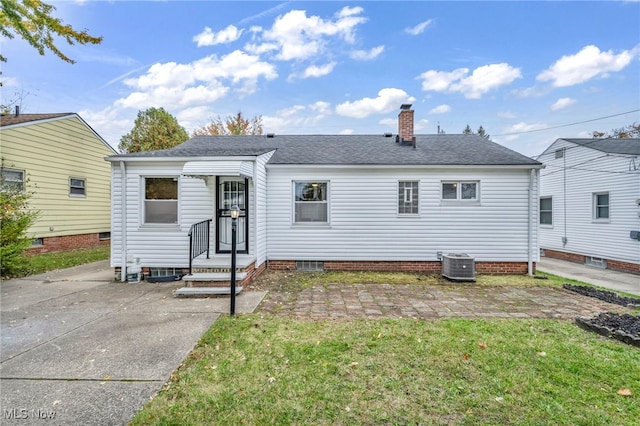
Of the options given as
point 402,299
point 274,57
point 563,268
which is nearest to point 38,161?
point 274,57

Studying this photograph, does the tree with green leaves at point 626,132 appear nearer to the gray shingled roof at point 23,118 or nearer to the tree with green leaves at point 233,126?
the tree with green leaves at point 233,126

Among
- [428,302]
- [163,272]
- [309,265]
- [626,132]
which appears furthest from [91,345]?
[626,132]

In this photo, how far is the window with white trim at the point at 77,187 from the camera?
40.2 feet

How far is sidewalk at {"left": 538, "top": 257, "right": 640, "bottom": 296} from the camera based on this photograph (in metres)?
7.41

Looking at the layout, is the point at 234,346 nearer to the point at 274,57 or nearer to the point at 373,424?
the point at 373,424

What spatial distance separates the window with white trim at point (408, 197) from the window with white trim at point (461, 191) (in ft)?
2.83

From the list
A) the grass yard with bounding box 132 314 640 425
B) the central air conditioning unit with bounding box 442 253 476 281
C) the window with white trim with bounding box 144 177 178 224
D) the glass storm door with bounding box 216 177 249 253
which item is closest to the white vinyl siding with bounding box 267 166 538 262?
the central air conditioning unit with bounding box 442 253 476 281

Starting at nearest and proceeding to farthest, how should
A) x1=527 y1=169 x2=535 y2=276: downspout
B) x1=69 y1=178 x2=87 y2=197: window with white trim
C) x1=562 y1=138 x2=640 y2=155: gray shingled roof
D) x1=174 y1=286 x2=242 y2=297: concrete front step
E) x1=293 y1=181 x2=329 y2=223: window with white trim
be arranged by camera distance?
x1=174 y1=286 x2=242 y2=297: concrete front step → x1=527 y1=169 x2=535 y2=276: downspout → x1=293 y1=181 x2=329 y2=223: window with white trim → x1=562 y1=138 x2=640 y2=155: gray shingled roof → x1=69 y1=178 x2=87 y2=197: window with white trim

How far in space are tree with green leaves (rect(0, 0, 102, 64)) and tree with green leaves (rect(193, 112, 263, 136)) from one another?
20674 millimetres

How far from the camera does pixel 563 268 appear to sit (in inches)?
395

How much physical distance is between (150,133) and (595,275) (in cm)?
2695

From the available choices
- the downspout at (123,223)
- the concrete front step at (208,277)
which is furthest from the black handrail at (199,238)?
the downspout at (123,223)

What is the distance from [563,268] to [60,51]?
15475mm

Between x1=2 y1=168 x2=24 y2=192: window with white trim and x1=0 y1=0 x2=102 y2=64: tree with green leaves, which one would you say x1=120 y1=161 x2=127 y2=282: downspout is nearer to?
x1=0 y1=0 x2=102 y2=64: tree with green leaves
